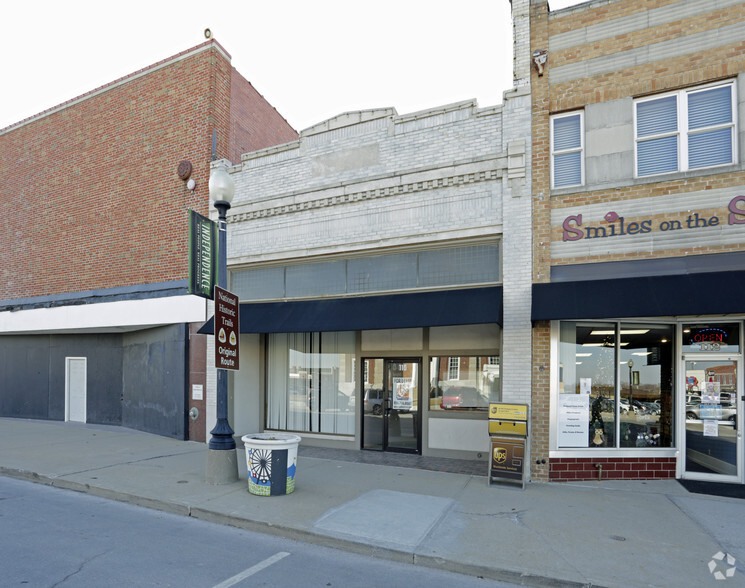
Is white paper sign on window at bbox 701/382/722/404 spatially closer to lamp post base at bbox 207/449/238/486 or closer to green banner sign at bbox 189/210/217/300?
lamp post base at bbox 207/449/238/486

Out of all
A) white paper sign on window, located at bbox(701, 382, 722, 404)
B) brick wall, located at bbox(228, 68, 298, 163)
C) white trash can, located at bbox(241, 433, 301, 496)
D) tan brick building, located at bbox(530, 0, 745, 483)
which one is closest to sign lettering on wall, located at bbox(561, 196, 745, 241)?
tan brick building, located at bbox(530, 0, 745, 483)

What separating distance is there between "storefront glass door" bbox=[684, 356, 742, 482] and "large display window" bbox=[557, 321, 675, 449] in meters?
0.33

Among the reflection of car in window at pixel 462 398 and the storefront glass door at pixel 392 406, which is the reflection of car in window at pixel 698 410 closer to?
the reflection of car in window at pixel 462 398

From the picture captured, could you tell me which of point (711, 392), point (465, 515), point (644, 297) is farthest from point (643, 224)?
point (465, 515)

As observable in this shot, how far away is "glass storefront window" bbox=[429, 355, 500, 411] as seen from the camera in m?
10.6

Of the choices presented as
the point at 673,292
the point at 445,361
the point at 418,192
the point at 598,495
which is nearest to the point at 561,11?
the point at 418,192

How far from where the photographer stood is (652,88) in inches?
340

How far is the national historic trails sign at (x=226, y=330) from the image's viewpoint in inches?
309

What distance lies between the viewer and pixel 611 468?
28.7ft

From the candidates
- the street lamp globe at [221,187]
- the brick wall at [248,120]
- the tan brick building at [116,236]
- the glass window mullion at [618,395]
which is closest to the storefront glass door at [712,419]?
the glass window mullion at [618,395]

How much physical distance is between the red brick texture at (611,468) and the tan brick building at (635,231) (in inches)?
0.8

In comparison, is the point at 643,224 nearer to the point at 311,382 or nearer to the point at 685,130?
the point at 685,130

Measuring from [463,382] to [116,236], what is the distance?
34.2 feet

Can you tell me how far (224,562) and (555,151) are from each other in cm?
831
